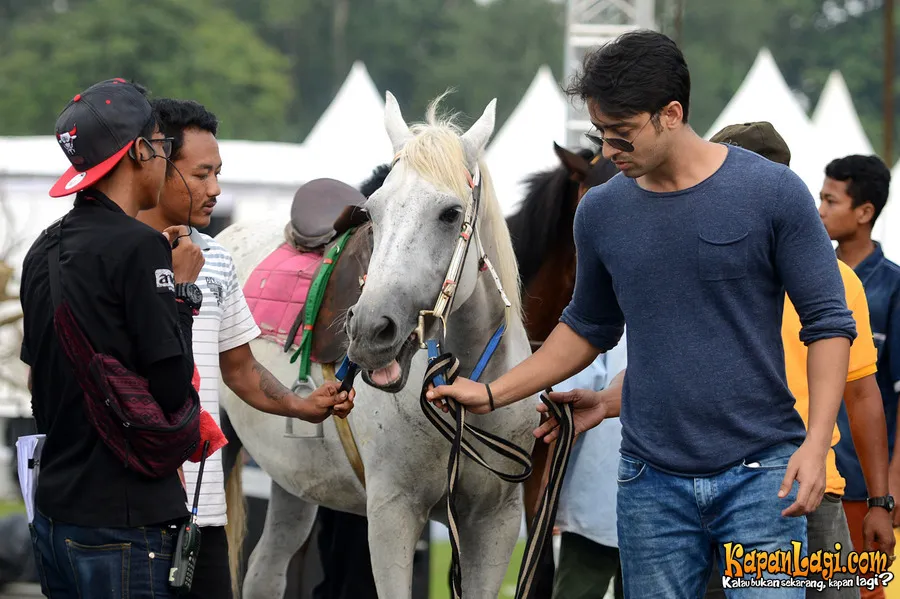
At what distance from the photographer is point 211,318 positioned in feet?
10.9

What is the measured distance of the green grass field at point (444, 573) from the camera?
6.88 metres

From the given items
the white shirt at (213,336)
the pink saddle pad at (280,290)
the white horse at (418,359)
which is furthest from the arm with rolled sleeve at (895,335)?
the white shirt at (213,336)

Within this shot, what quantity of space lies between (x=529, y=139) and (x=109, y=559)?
11301 millimetres

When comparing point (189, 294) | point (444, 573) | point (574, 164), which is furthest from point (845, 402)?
point (444, 573)

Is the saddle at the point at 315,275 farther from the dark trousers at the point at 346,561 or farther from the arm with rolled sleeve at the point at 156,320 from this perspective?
the arm with rolled sleeve at the point at 156,320

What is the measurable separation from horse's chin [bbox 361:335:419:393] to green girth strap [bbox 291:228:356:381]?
1.12 m

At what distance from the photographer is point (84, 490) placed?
102 inches

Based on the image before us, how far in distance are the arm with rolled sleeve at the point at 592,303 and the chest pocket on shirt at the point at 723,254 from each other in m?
0.36

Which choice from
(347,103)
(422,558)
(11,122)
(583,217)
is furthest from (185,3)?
(583,217)

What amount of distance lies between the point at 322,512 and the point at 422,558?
2.11ft

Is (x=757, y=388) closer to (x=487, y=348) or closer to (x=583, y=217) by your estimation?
(x=583, y=217)

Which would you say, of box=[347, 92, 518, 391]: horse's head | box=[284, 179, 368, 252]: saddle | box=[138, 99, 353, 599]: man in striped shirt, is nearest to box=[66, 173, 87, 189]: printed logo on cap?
box=[138, 99, 353, 599]: man in striped shirt

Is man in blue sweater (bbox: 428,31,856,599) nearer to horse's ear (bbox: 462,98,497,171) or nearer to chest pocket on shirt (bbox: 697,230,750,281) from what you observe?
chest pocket on shirt (bbox: 697,230,750,281)

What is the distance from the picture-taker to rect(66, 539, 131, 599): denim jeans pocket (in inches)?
102
